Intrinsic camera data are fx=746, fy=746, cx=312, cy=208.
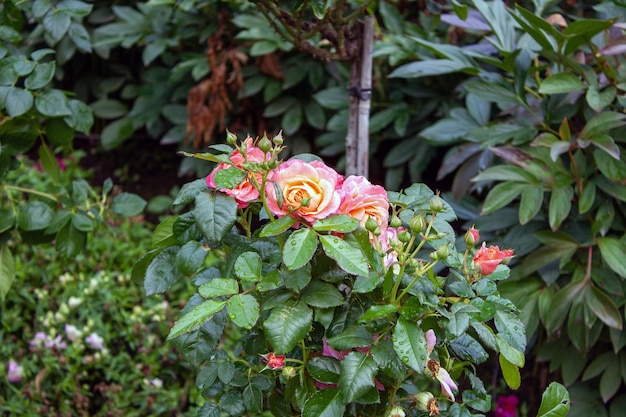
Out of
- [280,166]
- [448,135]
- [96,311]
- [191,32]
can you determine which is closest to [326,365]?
[280,166]

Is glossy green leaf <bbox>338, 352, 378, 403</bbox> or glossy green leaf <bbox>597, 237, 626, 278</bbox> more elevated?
glossy green leaf <bbox>338, 352, 378, 403</bbox>

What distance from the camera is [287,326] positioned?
3.13ft

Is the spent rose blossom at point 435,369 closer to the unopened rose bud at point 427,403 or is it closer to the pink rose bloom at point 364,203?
the unopened rose bud at point 427,403

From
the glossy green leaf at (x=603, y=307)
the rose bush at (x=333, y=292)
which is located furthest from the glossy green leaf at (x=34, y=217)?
the glossy green leaf at (x=603, y=307)

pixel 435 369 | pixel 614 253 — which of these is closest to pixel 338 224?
pixel 435 369

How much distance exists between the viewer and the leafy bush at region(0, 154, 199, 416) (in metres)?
2.19

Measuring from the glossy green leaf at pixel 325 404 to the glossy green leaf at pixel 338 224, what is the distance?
0.22 meters

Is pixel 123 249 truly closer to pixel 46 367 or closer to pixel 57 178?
pixel 46 367

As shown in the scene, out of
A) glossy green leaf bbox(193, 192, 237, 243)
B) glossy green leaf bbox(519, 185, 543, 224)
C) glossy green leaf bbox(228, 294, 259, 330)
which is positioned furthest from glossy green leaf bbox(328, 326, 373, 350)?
glossy green leaf bbox(519, 185, 543, 224)

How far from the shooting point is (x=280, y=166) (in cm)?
105

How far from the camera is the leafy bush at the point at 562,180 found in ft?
5.87

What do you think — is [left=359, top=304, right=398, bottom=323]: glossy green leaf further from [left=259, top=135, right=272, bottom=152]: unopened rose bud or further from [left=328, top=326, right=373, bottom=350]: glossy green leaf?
[left=259, top=135, right=272, bottom=152]: unopened rose bud

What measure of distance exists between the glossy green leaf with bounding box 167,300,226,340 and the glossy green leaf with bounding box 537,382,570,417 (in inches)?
18.8

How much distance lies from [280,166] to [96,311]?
1.56 m
